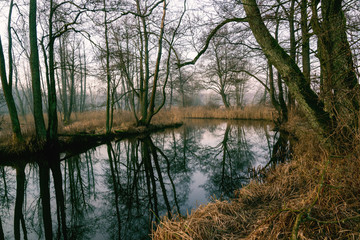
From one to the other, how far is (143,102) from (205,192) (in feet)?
27.9

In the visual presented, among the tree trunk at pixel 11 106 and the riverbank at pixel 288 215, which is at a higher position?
the tree trunk at pixel 11 106

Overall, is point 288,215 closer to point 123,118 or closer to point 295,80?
point 295,80

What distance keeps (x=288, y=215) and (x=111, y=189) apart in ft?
11.0

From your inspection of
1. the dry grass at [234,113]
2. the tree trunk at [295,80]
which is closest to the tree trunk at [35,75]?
the tree trunk at [295,80]

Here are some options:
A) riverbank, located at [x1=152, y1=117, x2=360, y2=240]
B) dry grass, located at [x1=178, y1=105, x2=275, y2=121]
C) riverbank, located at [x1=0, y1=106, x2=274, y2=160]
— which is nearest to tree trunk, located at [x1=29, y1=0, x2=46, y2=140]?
riverbank, located at [x1=0, y1=106, x2=274, y2=160]

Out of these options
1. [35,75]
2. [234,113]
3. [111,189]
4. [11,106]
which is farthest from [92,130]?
[234,113]

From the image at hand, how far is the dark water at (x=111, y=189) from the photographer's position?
8.46 feet

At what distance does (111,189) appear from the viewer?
3.84 meters

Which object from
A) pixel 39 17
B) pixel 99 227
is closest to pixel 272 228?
pixel 99 227

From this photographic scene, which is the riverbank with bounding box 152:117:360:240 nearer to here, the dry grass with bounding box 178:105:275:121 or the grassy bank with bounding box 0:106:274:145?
the grassy bank with bounding box 0:106:274:145

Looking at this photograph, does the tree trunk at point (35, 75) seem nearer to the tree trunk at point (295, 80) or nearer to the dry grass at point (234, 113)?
the tree trunk at point (295, 80)

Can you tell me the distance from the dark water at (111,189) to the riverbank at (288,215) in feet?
1.66

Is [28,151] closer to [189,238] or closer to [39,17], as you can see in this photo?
[39,17]

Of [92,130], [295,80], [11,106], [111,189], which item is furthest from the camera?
[92,130]
